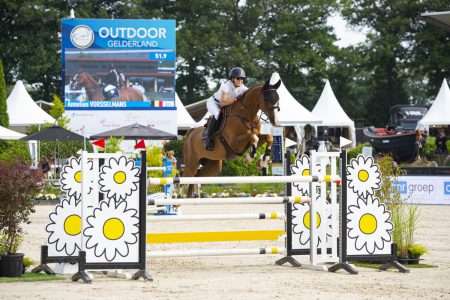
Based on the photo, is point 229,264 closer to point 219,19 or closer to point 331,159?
point 331,159

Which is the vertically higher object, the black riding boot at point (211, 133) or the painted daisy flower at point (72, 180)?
the black riding boot at point (211, 133)

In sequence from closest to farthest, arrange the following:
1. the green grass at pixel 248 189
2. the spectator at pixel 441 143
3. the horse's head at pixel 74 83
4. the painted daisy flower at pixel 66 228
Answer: the painted daisy flower at pixel 66 228 < the green grass at pixel 248 189 < the horse's head at pixel 74 83 < the spectator at pixel 441 143

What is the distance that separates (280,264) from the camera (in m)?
11.4

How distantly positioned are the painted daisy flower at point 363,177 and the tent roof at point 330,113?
26191mm

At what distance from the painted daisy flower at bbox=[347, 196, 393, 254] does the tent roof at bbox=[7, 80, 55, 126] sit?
24.6 meters

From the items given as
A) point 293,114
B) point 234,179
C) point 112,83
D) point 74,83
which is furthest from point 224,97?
point 293,114

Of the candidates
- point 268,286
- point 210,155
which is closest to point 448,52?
point 210,155

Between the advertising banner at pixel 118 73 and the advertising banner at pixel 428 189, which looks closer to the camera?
the advertising banner at pixel 428 189

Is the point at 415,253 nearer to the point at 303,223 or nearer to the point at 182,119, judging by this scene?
the point at 303,223

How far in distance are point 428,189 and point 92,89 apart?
1315cm

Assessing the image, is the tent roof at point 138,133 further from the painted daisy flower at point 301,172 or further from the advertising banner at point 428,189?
the painted daisy flower at point 301,172

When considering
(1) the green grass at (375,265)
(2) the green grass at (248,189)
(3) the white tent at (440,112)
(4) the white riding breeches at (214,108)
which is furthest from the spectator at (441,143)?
(1) the green grass at (375,265)

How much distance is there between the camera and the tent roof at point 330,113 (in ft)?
122

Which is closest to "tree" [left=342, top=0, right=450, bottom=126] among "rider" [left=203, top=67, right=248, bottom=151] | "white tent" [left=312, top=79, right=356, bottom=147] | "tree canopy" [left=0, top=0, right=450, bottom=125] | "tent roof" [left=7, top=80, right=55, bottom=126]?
"tree canopy" [left=0, top=0, right=450, bottom=125]
